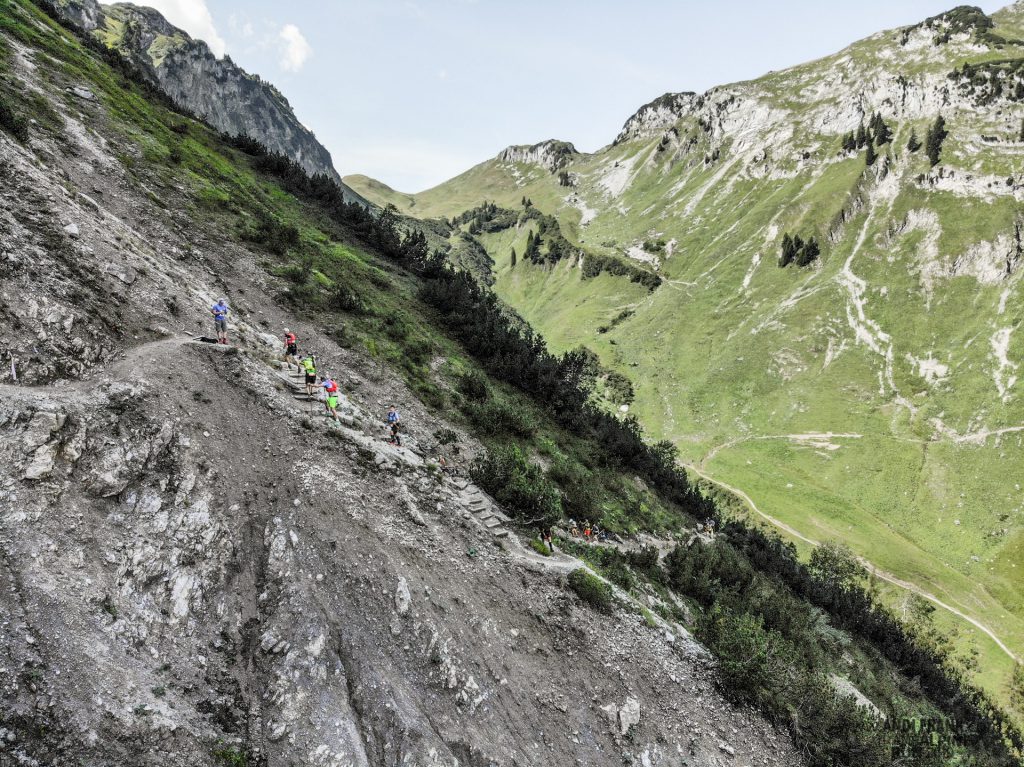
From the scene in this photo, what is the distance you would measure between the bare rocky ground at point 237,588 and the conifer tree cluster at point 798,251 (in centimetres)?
11788

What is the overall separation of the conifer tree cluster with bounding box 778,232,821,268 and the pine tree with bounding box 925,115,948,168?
3167 cm

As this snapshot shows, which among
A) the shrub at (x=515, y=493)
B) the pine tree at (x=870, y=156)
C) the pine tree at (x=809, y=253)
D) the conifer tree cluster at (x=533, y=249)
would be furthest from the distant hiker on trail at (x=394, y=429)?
the conifer tree cluster at (x=533, y=249)

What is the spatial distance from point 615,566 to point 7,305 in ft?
84.7

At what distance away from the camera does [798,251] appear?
114m

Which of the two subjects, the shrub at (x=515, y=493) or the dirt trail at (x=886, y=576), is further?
the dirt trail at (x=886, y=576)

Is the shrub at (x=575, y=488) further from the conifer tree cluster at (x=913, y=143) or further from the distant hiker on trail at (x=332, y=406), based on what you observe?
the conifer tree cluster at (x=913, y=143)

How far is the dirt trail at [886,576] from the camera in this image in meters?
52.8

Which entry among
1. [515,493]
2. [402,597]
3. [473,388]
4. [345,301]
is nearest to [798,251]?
[473,388]

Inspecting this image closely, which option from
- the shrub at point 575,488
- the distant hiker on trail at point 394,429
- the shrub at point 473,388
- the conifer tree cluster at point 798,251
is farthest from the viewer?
the conifer tree cluster at point 798,251

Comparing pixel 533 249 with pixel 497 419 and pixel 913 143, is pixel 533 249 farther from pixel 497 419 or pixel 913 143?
pixel 497 419

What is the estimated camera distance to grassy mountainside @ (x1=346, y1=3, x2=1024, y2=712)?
222 ft

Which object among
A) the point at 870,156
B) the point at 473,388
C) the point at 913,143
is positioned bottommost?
the point at 473,388

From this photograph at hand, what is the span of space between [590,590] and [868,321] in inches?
4147

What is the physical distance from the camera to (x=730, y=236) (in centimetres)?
13450
